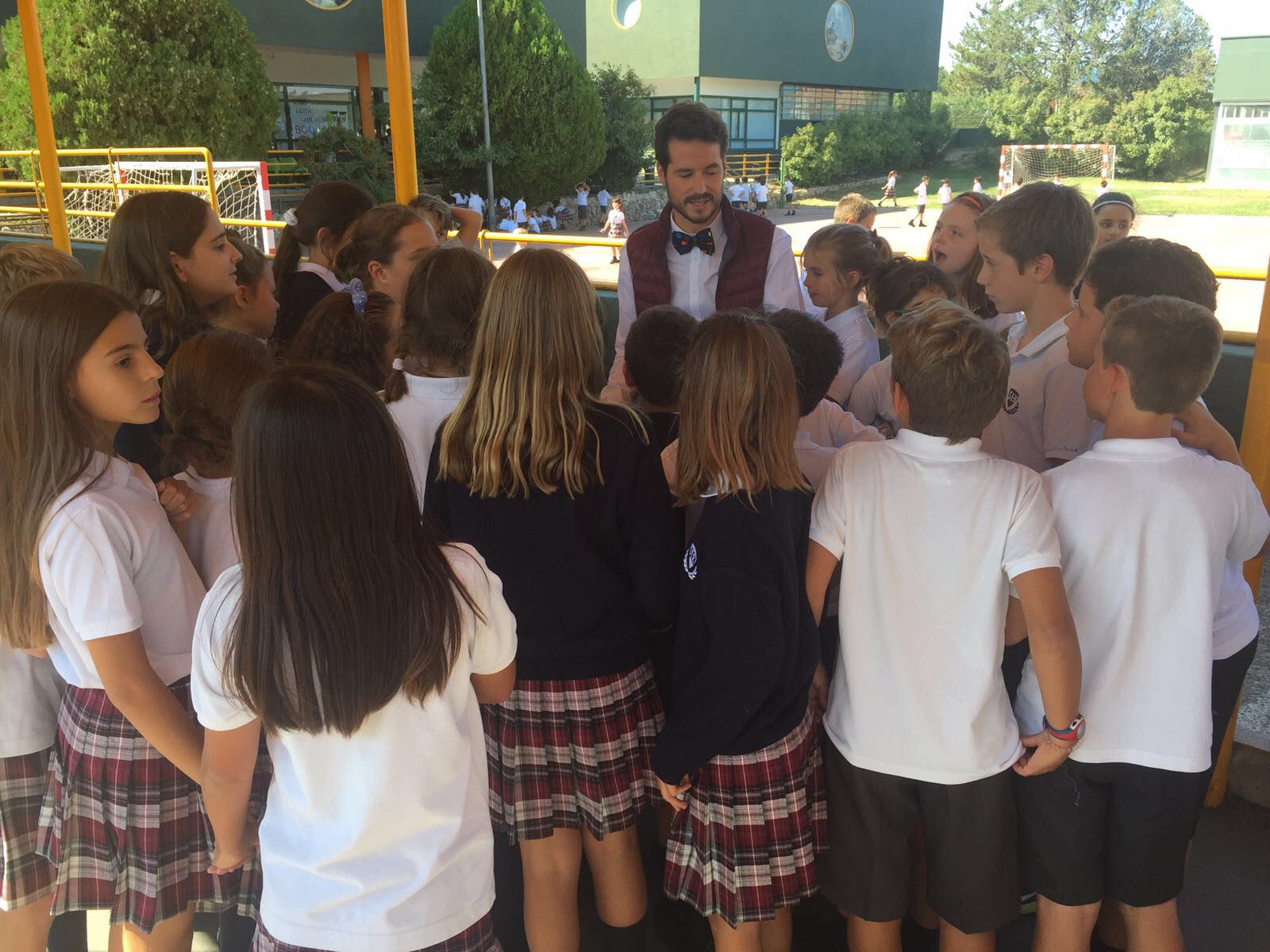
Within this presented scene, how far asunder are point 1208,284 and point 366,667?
188 cm

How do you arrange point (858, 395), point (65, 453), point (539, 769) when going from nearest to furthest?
point (65, 453) < point (539, 769) < point (858, 395)

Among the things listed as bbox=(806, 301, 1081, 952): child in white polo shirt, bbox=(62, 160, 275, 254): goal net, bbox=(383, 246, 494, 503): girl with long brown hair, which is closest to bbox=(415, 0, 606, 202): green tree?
bbox=(62, 160, 275, 254): goal net

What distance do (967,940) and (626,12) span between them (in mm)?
36786

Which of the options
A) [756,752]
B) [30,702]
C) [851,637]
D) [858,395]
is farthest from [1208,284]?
[30,702]

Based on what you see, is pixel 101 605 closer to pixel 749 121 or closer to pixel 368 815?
pixel 368 815

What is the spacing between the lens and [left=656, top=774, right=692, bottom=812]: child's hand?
176 cm

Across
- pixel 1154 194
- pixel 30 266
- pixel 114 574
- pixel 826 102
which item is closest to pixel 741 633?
pixel 114 574

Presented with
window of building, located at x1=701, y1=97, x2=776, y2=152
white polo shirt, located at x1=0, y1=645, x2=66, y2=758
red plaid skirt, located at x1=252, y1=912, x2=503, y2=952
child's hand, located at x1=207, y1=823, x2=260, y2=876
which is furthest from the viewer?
window of building, located at x1=701, y1=97, x2=776, y2=152

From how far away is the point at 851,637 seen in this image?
5.82ft

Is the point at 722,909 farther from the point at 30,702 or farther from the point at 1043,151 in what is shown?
the point at 1043,151

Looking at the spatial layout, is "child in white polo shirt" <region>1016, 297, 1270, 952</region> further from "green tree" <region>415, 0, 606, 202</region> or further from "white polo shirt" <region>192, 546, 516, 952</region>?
"green tree" <region>415, 0, 606, 202</region>

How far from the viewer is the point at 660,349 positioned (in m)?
2.06

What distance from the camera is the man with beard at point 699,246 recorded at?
3031mm

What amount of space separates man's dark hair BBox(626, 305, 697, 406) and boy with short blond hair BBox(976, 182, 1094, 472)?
78cm
